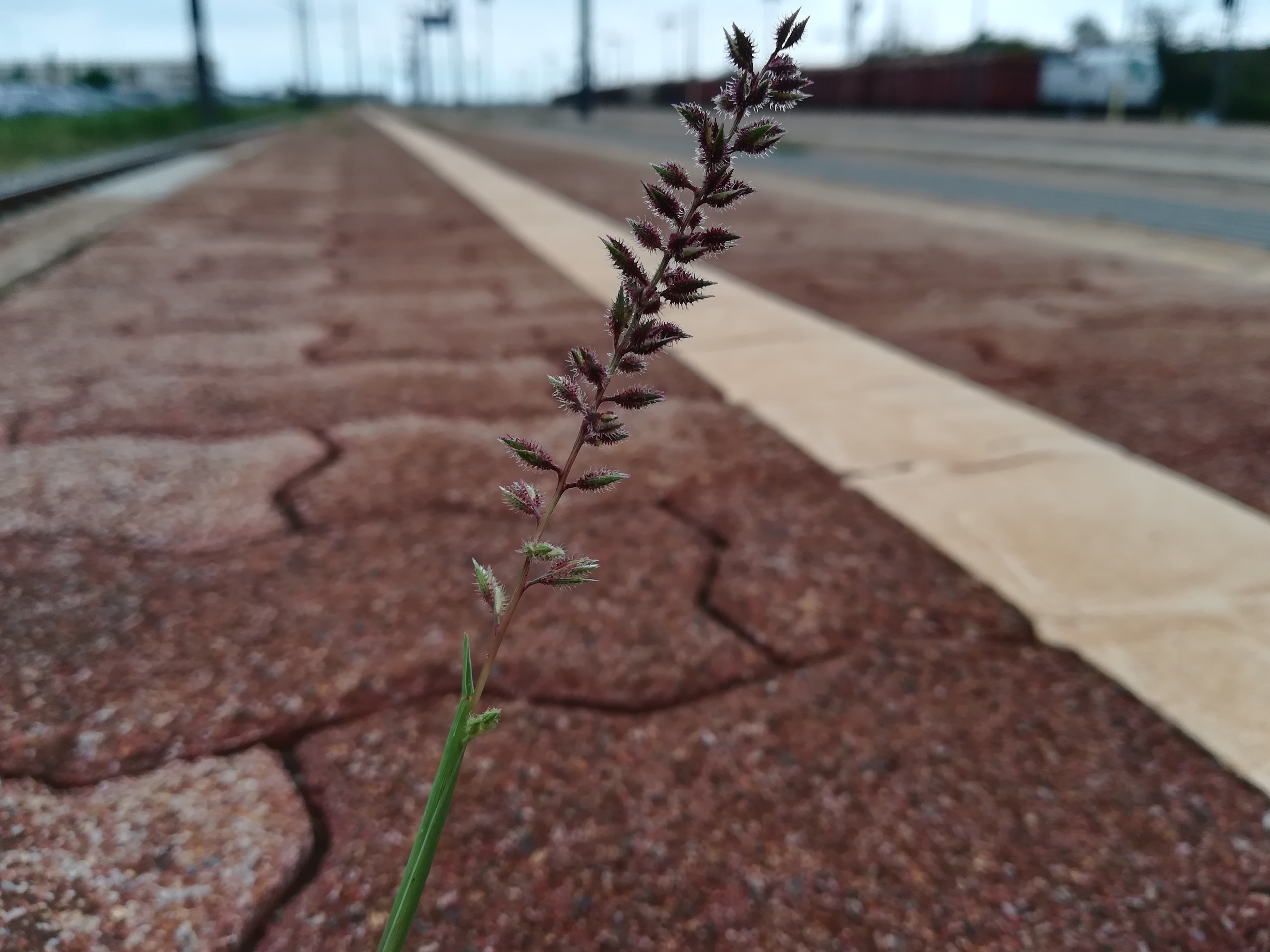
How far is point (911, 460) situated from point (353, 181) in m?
8.67

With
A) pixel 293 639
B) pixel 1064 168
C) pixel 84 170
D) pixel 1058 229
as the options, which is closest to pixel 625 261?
pixel 293 639

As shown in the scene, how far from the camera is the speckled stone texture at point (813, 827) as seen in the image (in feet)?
2.94

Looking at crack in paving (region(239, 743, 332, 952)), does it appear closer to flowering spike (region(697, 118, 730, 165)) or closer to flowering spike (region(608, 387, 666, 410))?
flowering spike (region(608, 387, 666, 410))

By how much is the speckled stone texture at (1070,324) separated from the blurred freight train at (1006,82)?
25.4m

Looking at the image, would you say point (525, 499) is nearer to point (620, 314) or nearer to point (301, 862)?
point (620, 314)

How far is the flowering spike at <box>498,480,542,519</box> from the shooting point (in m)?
0.55

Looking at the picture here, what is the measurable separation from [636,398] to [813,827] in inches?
27.0

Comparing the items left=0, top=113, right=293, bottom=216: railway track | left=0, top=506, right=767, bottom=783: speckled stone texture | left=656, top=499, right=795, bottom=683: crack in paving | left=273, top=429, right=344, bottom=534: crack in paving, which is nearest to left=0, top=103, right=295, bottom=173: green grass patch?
left=0, top=113, right=293, bottom=216: railway track

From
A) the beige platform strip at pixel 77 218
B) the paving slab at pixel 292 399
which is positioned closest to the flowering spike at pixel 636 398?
the paving slab at pixel 292 399

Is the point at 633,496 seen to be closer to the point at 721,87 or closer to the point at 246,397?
the point at 246,397

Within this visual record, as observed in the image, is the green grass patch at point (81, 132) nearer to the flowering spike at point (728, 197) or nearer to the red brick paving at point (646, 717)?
the red brick paving at point (646, 717)

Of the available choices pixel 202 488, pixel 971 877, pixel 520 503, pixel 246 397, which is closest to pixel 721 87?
pixel 520 503

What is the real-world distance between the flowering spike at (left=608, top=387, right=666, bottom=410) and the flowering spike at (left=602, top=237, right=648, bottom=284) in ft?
0.21

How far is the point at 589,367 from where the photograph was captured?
521 mm
